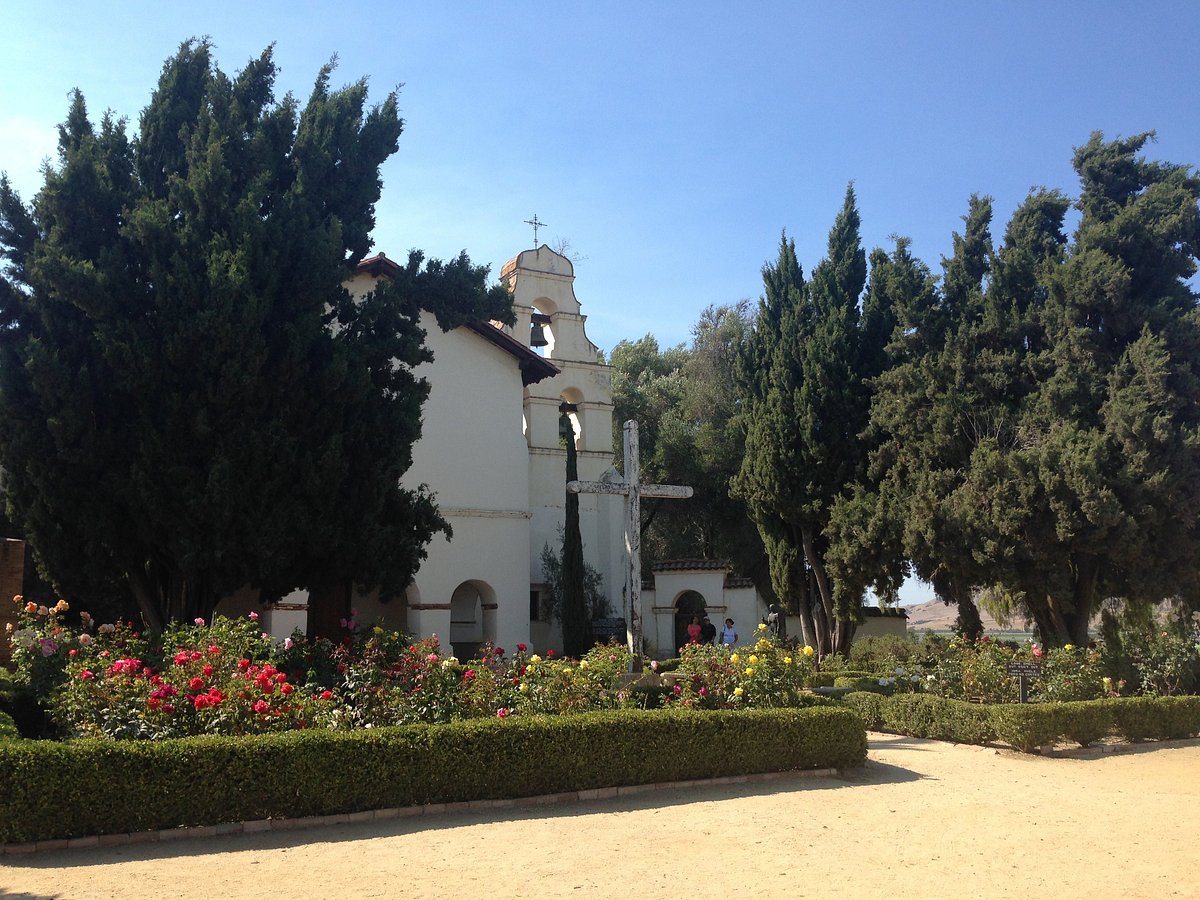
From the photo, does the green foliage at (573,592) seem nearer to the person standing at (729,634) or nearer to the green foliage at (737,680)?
the person standing at (729,634)

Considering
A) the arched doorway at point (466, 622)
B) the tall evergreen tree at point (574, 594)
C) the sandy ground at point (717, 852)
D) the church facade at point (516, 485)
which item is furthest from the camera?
the arched doorway at point (466, 622)

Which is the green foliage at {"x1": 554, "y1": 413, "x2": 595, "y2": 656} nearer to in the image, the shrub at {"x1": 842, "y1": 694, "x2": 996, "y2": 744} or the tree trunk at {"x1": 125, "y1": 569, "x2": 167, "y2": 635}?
the shrub at {"x1": 842, "y1": 694, "x2": 996, "y2": 744}

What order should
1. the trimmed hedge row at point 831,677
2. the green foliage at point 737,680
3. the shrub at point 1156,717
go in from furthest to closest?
the trimmed hedge row at point 831,677 → the shrub at point 1156,717 → the green foliage at point 737,680

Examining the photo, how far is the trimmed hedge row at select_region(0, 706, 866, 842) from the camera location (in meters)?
6.75

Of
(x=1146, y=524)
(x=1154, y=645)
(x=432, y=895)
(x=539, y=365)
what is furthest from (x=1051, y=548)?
(x=432, y=895)

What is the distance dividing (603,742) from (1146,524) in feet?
40.6

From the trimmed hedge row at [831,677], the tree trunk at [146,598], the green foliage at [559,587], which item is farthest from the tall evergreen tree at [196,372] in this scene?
the green foliage at [559,587]

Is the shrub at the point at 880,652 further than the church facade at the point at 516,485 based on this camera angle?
Yes

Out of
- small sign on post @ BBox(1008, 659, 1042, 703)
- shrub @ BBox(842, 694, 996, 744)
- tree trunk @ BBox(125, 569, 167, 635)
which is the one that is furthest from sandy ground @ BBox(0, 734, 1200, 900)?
tree trunk @ BBox(125, 569, 167, 635)

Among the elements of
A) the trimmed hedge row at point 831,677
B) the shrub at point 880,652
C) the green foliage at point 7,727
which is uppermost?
the green foliage at point 7,727

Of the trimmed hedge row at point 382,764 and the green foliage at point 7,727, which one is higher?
the green foliage at point 7,727

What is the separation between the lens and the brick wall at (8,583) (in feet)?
39.6

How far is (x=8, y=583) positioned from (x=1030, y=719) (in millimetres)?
12624

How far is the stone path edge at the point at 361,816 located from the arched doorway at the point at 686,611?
1494cm
